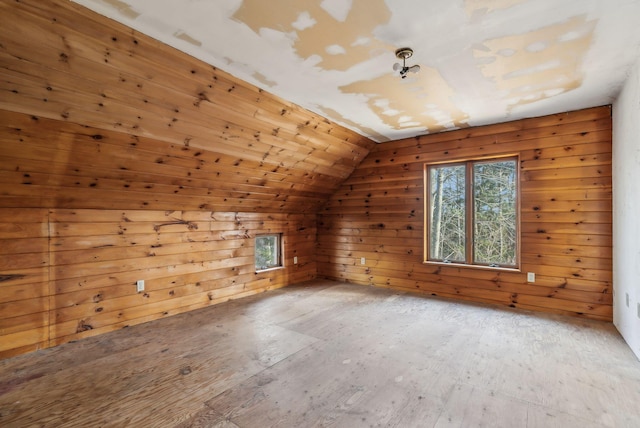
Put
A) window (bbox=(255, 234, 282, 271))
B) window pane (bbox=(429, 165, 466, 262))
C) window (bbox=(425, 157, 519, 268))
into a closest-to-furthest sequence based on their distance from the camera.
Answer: window (bbox=(425, 157, 519, 268)), window pane (bbox=(429, 165, 466, 262)), window (bbox=(255, 234, 282, 271))

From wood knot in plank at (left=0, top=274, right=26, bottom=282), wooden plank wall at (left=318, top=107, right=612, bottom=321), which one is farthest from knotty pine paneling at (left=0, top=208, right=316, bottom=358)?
wooden plank wall at (left=318, top=107, right=612, bottom=321)

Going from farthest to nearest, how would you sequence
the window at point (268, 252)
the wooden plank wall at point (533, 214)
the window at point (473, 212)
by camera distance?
the window at point (268, 252), the window at point (473, 212), the wooden plank wall at point (533, 214)

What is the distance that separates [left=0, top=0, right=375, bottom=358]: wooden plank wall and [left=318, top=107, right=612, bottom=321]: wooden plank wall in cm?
115

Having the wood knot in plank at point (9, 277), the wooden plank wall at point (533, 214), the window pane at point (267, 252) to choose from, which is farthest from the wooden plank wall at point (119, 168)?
the wooden plank wall at point (533, 214)

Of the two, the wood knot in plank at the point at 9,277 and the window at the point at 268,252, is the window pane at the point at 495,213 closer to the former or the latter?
the window at the point at 268,252

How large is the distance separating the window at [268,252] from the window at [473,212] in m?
2.29

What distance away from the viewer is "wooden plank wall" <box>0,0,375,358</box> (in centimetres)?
191

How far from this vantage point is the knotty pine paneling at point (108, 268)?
2.51 meters

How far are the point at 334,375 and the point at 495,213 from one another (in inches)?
117

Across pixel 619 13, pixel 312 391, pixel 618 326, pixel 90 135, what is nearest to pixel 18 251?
pixel 90 135

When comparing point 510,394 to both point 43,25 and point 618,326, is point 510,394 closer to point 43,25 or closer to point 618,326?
point 618,326

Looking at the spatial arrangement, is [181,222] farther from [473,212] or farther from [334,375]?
[473,212]

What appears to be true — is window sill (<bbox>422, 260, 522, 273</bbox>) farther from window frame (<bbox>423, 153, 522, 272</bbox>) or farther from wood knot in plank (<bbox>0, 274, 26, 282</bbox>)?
wood knot in plank (<bbox>0, 274, 26, 282</bbox>)

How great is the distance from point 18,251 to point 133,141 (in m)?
1.27
